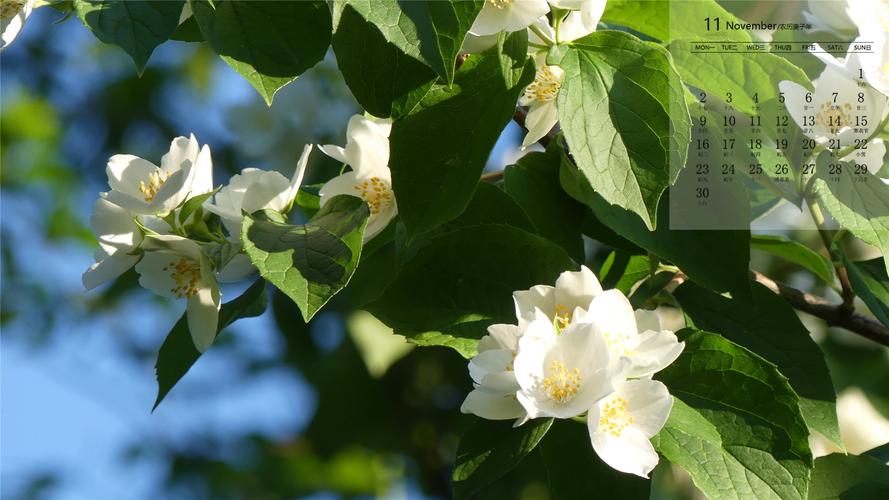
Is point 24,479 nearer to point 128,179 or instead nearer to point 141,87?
point 141,87

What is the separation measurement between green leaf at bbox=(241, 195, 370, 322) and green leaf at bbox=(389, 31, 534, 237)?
52 millimetres

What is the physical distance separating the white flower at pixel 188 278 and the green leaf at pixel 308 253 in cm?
7

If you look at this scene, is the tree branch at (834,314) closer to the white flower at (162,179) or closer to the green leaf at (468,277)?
the green leaf at (468,277)

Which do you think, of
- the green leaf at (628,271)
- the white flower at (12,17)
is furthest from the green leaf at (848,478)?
the white flower at (12,17)

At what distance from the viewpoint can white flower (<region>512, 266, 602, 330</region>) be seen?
2.76ft

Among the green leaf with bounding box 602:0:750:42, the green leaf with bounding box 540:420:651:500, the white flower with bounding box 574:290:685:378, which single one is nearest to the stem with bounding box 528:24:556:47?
the green leaf with bounding box 602:0:750:42

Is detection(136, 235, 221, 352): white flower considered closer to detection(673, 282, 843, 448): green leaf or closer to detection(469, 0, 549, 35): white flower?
detection(469, 0, 549, 35): white flower

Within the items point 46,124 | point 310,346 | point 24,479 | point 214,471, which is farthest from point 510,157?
point 24,479

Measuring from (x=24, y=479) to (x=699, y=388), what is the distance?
9.17 feet

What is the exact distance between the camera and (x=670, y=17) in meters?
0.98

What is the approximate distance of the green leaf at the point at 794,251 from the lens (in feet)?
3.69

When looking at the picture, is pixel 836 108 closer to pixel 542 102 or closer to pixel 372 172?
pixel 542 102

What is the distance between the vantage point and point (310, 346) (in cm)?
225

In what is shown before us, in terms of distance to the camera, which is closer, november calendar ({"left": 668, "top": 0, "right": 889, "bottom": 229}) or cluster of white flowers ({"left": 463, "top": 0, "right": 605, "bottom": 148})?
cluster of white flowers ({"left": 463, "top": 0, "right": 605, "bottom": 148})
